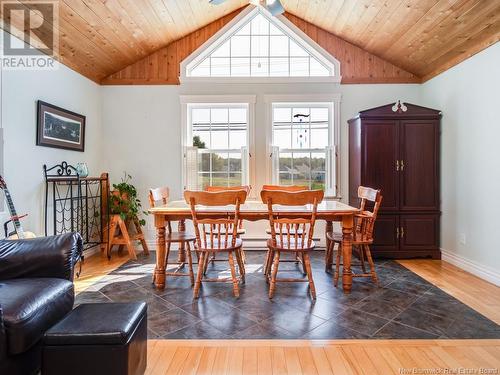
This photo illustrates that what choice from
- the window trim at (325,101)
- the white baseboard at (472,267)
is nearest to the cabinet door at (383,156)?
the window trim at (325,101)

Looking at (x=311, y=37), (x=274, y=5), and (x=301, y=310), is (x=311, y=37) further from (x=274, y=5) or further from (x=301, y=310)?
(x=301, y=310)

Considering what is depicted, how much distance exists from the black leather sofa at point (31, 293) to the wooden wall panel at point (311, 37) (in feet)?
10.6

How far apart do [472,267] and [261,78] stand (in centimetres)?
360

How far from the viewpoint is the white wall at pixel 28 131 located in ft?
9.27

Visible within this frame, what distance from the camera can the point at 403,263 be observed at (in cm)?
376

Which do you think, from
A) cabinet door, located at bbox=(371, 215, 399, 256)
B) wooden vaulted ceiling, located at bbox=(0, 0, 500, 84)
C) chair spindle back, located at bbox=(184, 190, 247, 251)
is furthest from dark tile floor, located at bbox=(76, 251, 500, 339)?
wooden vaulted ceiling, located at bbox=(0, 0, 500, 84)

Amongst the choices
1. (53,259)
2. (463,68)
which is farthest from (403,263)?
(53,259)

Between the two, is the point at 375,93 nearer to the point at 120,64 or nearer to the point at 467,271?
the point at 467,271

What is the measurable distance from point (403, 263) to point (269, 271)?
1.83m

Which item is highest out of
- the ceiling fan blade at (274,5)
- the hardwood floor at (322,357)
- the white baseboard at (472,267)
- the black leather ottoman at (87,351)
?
the ceiling fan blade at (274,5)

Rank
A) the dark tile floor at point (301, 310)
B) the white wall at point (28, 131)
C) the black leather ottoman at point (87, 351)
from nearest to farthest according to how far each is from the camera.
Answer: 1. the black leather ottoman at point (87, 351)
2. the dark tile floor at point (301, 310)
3. the white wall at point (28, 131)

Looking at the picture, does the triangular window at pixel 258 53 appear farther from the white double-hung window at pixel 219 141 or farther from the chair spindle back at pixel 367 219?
the chair spindle back at pixel 367 219

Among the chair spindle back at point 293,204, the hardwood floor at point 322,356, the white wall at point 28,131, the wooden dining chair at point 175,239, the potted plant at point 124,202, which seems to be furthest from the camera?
the potted plant at point 124,202

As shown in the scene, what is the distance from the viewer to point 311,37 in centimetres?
454
